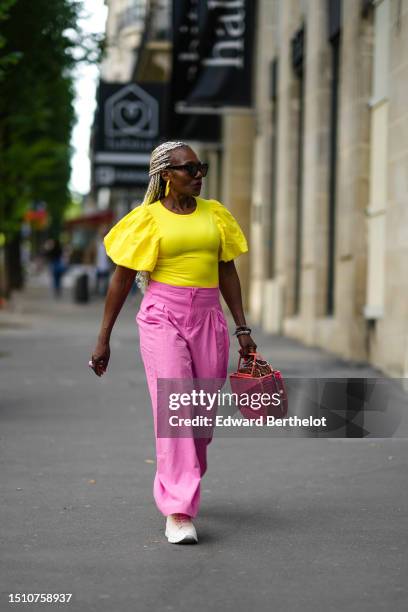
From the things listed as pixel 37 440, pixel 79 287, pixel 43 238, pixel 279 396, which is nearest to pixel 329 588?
pixel 279 396

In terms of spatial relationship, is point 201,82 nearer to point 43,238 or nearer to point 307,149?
point 307,149

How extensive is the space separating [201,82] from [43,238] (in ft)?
266

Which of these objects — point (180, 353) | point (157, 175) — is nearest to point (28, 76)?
point (157, 175)

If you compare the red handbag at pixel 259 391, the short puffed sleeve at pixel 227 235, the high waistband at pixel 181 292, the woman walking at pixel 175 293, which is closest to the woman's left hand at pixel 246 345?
the woman walking at pixel 175 293

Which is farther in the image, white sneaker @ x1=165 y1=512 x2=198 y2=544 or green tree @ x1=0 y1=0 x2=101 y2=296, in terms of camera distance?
green tree @ x1=0 y1=0 x2=101 y2=296

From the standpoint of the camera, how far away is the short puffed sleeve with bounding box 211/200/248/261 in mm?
5523

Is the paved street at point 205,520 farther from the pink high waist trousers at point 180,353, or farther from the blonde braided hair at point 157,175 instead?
the blonde braided hair at point 157,175

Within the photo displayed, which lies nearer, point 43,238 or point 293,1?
point 293,1

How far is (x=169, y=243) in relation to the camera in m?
5.34

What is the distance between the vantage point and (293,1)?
760 inches

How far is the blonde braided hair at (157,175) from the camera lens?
543 cm

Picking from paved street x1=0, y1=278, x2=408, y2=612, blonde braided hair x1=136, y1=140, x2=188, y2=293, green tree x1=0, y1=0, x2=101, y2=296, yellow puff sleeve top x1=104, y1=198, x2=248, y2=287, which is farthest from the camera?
green tree x1=0, y1=0, x2=101, y2=296

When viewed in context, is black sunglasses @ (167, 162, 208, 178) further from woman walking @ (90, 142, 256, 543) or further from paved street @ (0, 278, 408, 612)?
paved street @ (0, 278, 408, 612)

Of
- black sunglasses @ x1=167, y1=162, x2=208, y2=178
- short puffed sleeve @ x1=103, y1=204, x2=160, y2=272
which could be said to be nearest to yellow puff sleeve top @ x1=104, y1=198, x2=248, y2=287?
short puffed sleeve @ x1=103, y1=204, x2=160, y2=272
